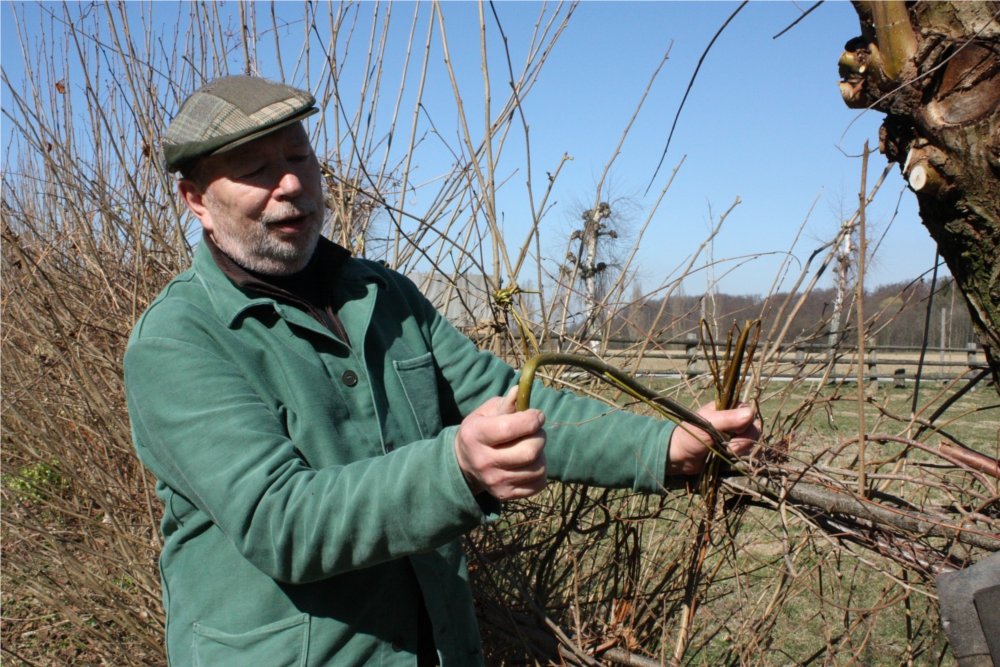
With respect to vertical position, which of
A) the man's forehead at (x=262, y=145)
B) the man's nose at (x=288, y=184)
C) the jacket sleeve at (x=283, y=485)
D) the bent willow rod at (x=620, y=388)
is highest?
the man's forehead at (x=262, y=145)

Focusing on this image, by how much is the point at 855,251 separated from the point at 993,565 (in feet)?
3.04

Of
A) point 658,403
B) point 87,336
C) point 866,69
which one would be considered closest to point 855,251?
point 866,69

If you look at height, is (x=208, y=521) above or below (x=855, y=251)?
below

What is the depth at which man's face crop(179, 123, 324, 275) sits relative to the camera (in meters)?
1.65

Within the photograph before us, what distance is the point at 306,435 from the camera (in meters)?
1.51

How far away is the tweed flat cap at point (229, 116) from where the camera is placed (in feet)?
5.24

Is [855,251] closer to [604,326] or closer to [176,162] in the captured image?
[604,326]

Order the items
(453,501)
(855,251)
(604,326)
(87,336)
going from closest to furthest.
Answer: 1. (453,501)
2. (855,251)
3. (604,326)
4. (87,336)

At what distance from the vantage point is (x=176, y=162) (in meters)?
1.66

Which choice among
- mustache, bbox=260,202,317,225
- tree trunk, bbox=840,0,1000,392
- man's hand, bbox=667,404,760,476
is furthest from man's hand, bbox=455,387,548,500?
tree trunk, bbox=840,0,1000,392

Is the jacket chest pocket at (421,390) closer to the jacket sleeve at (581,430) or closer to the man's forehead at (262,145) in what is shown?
the jacket sleeve at (581,430)

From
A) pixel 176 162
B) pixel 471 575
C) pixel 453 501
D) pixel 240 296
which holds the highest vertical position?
pixel 176 162

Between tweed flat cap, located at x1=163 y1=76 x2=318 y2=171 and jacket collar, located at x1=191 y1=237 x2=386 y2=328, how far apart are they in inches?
7.6

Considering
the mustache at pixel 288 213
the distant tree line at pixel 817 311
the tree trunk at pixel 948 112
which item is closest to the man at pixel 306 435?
the mustache at pixel 288 213
